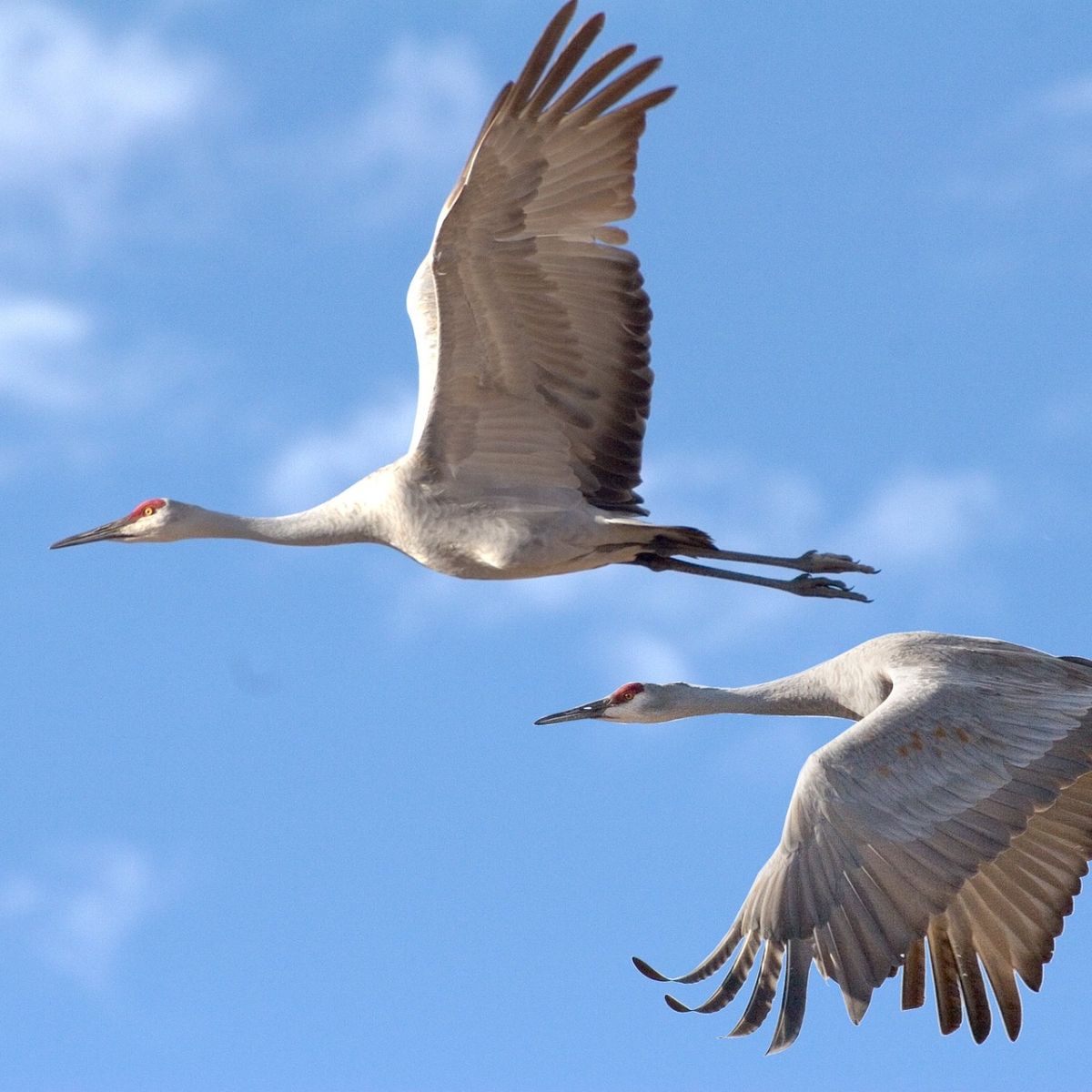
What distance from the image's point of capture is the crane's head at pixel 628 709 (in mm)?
12820

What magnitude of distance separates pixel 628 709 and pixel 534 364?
2191mm

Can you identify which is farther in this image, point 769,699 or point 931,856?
point 769,699

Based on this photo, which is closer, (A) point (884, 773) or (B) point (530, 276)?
(A) point (884, 773)

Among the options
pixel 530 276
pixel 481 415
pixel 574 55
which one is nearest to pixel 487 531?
pixel 481 415

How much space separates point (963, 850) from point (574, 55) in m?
4.01

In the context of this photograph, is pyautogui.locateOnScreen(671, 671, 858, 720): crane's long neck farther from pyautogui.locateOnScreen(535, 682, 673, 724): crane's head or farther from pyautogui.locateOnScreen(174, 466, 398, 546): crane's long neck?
pyautogui.locateOnScreen(174, 466, 398, 546): crane's long neck

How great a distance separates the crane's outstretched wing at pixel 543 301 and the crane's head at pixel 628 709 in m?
1.28

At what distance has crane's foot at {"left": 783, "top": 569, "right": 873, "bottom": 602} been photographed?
12.5 m

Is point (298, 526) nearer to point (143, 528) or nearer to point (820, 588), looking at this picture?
point (143, 528)

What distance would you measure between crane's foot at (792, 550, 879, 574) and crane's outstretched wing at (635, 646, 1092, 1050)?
1058mm

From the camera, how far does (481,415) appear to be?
1166 centimetres

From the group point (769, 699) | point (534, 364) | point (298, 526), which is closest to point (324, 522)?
point (298, 526)

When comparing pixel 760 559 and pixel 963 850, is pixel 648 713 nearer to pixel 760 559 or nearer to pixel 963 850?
pixel 760 559

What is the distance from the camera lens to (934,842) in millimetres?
10289
